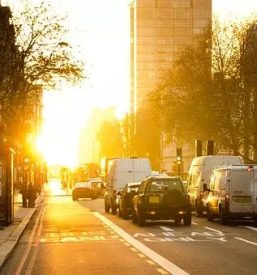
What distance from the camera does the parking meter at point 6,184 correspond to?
1257 inches

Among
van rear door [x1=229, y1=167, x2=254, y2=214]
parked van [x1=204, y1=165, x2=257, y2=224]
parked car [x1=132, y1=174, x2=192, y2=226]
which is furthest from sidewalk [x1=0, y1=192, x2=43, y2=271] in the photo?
van rear door [x1=229, y1=167, x2=254, y2=214]

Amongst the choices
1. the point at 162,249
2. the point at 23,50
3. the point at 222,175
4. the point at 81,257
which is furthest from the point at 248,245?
the point at 23,50

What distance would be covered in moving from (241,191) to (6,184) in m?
8.60

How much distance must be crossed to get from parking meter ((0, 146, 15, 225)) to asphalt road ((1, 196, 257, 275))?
0.94 m

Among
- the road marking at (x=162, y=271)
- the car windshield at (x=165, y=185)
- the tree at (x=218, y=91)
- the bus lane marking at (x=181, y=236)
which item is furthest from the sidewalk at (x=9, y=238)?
the tree at (x=218, y=91)

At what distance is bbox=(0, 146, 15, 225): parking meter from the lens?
31922 millimetres

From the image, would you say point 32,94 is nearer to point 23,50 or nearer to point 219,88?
point 23,50

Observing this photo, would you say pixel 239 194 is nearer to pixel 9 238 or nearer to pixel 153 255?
pixel 9 238

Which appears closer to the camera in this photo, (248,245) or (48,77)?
(248,245)

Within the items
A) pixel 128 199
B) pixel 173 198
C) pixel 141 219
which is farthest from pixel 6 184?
pixel 128 199

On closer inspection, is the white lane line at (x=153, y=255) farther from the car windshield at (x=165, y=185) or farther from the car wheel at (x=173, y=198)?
the car windshield at (x=165, y=185)

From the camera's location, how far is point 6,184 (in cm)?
3262

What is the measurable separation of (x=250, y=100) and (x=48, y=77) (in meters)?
25.0

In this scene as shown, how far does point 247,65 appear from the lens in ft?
233
